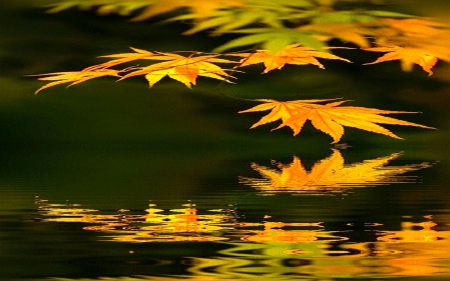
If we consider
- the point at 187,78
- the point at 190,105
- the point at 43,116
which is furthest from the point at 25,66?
the point at 187,78

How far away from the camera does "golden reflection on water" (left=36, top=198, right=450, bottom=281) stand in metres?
1.22

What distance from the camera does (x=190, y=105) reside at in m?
3.15

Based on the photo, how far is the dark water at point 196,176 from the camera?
130 centimetres

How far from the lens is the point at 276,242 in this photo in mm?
1399

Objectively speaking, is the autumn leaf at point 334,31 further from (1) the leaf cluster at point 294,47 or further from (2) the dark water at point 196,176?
(2) the dark water at point 196,176

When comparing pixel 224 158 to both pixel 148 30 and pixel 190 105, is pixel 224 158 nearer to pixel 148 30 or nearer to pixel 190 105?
pixel 190 105

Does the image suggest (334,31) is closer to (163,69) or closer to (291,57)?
(291,57)

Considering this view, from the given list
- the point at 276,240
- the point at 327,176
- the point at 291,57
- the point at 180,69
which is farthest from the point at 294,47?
the point at 276,240

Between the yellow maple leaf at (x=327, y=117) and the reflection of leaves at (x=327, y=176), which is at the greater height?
the yellow maple leaf at (x=327, y=117)

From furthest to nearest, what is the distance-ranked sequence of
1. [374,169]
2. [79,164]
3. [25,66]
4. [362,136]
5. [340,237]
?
[25,66], [362,136], [79,164], [374,169], [340,237]

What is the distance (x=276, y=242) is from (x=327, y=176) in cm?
82

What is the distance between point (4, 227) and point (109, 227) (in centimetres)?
15

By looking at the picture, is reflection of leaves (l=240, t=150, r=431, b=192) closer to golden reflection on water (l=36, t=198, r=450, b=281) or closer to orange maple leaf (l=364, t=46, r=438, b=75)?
golden reflection on water (l=36, t=198, r=450, b=281)

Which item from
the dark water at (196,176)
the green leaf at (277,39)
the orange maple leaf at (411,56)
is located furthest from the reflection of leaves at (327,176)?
the orange maple leaf at (411,56)
